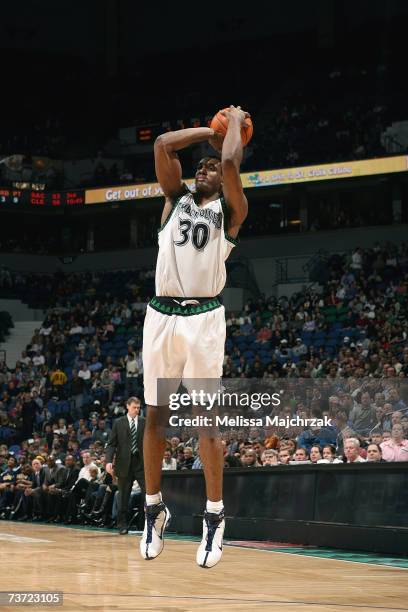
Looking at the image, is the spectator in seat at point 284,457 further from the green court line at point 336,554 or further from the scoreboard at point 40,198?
the scoreboard at point 40,198

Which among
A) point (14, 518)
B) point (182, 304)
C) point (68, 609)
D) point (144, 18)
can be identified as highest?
point (144, 18)

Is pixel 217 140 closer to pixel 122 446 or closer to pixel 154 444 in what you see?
pixel 154 444

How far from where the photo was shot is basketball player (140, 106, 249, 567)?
636 centimetres

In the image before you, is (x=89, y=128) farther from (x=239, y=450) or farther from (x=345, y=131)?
(x=239, y=450)

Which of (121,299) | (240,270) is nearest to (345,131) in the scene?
(240,270)

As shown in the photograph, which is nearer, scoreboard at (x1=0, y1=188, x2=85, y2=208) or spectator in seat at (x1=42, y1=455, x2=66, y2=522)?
spectator in seat at (x1=42, y1=455, x2=66, y2=522)

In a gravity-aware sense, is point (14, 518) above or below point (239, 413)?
below

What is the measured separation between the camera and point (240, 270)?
Answer: 32.1m

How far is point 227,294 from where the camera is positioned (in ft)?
102

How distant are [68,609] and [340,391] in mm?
7777

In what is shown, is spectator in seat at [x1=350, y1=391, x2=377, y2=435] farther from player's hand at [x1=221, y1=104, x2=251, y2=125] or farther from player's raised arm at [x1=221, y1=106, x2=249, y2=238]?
player's hand at [x1=221, y1=104, x2=251, y2=125]

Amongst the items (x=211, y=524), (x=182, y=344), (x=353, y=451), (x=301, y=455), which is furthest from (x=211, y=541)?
(x=301, y=455)

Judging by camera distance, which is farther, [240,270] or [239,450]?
[240,270]

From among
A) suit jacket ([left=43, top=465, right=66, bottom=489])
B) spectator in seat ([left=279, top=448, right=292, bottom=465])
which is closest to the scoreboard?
suit jacket ([left=43, top=465, right=66, bottom=489])
